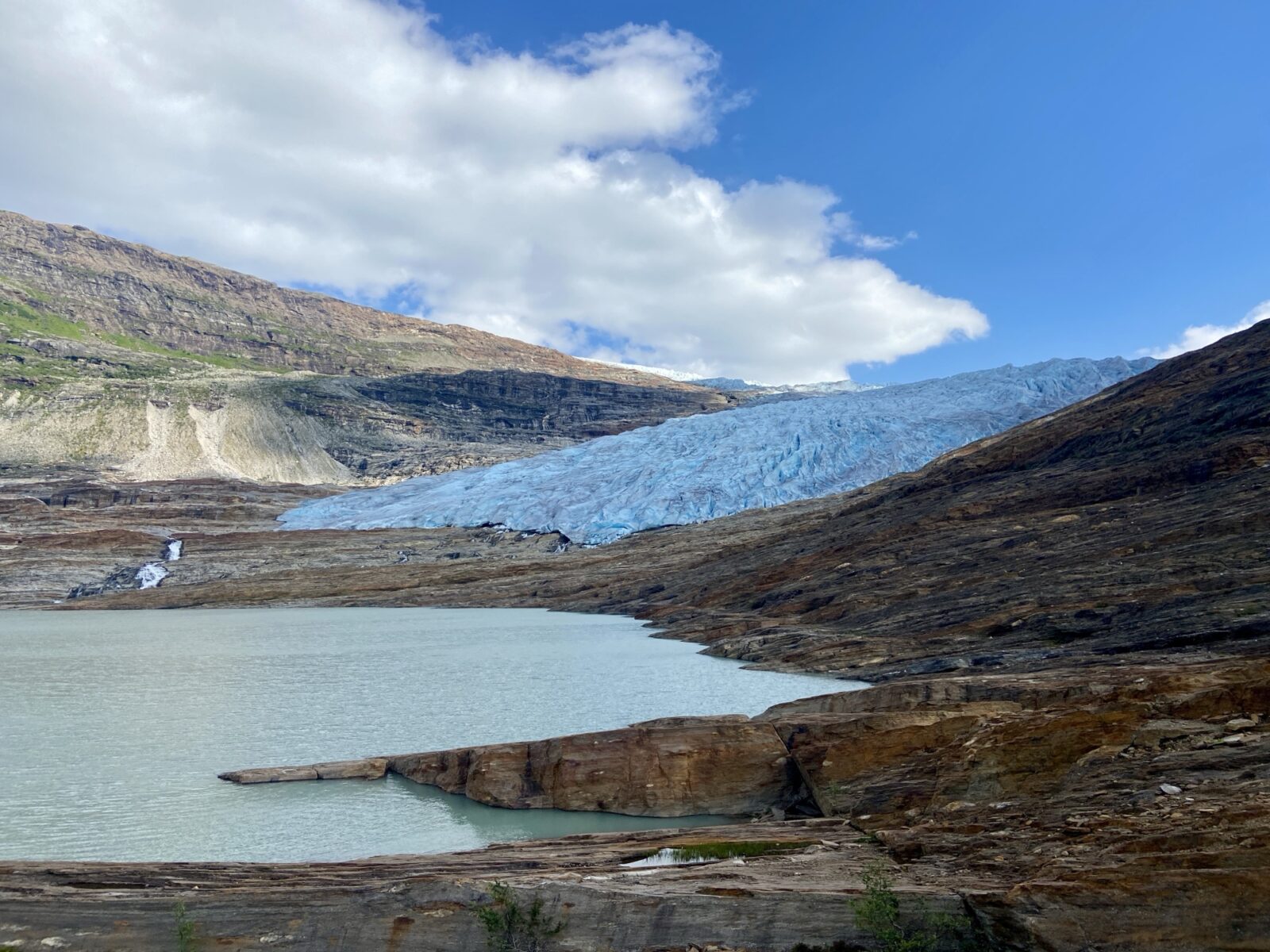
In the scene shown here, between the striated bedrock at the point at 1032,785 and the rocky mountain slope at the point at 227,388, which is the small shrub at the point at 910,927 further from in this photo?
the rocky mountain slope at the point at 227,388

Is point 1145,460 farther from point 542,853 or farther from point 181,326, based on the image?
point 181,326

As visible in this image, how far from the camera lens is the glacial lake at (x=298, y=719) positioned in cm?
1430

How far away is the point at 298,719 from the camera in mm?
22281

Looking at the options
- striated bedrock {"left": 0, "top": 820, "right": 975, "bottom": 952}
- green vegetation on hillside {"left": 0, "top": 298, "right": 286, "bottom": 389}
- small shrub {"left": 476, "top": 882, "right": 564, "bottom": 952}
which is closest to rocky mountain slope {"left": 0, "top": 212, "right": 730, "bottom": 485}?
green vegetation on hillside {"left": 0, "top": 298, "right": 286, "bottom": 389}

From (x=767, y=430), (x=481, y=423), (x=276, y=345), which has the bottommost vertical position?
(x=767, y=430)

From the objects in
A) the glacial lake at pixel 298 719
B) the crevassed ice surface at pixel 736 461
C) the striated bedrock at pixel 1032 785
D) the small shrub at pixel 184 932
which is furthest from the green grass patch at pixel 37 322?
the small shrub at pixel 184 932

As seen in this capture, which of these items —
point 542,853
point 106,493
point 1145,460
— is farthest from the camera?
point 106,493

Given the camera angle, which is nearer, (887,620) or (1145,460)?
(887,620)

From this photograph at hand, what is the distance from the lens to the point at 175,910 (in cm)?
900

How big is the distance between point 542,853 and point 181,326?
7198 inches

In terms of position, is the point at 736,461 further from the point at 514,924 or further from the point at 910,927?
the point at 910,927

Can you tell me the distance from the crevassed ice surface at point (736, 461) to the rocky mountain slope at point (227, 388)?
33.9 metres

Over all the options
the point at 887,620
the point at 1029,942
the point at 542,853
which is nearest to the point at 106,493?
the point at 887,620

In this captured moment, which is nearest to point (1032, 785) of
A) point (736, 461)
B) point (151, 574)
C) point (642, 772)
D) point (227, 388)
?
point (642, 772)
